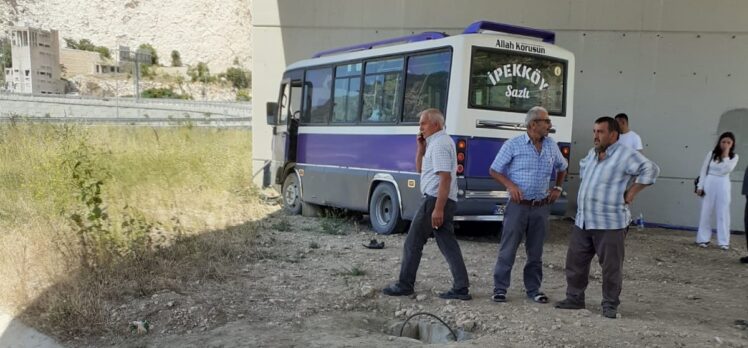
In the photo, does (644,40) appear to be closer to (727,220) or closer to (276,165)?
(727,220)

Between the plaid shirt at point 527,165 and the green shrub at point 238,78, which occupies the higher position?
the green shrub at point 238,78

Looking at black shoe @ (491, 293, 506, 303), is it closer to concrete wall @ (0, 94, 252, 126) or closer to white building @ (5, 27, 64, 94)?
concrete wall @ (0, 94, 252, 126)

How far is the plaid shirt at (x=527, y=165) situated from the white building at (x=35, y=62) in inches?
3596

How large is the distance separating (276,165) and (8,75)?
88.9 m

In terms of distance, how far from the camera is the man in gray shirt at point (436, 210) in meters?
5.28

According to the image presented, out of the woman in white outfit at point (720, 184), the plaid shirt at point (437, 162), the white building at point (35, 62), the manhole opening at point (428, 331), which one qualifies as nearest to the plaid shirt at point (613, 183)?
the plaid shirt at point (437, 162)

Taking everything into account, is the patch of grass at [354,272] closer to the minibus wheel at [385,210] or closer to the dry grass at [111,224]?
the dry grass at [111,224]

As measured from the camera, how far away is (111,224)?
23.1 ft

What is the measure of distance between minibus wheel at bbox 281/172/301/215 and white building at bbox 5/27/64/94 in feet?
277

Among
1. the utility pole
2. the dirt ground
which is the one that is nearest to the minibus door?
the dirt ground

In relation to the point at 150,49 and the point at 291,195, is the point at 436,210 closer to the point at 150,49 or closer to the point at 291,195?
the point at 291,195

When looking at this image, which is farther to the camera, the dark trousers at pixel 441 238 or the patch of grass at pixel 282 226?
the patch of grass at pixel 282 226

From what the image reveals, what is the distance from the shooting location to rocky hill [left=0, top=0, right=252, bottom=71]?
13950cm

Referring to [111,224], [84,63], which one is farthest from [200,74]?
[111,224]
